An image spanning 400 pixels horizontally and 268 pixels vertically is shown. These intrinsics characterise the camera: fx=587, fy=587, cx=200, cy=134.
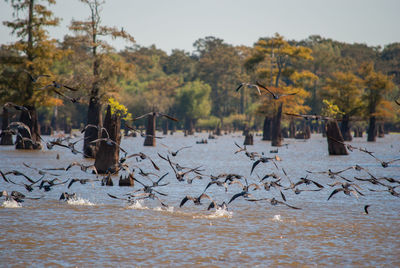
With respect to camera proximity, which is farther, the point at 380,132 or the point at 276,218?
the point at 380,132

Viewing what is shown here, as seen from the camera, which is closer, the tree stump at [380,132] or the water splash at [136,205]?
the water splash at [136,205]

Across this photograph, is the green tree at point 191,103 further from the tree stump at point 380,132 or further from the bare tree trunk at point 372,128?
the bare tree trunk at point 372,128

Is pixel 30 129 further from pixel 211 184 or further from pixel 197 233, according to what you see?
pixel 197 233

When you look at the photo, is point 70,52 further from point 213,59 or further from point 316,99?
point 213,59

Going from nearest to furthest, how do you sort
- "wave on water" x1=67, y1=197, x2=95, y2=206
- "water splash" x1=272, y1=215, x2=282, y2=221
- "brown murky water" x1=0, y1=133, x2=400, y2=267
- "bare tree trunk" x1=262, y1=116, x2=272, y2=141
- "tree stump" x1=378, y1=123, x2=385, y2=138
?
"brown murky water" x1=0, y1=133, x2=400, y2=267, "water splash" x1=272, y1=215, x2=282, y2=221, "wave on water" x1=67, y1=197, x2=95, y2=206, "bare tree trunk" x1=262, y1=116, x2=272, y2=141, "tree stump" x1=378, y1=123, x2=385, y2=138

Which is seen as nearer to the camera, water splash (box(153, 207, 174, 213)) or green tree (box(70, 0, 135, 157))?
water splash (box(153, 207, 174, 213))

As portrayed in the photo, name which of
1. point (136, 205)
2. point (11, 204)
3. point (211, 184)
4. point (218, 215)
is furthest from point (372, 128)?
point (11, 204)

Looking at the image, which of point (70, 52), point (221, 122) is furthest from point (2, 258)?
point (221, 122)

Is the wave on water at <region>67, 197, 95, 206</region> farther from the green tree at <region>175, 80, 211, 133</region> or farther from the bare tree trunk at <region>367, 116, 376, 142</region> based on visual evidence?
the green tree at <region>175, 80, 211, 133</region>

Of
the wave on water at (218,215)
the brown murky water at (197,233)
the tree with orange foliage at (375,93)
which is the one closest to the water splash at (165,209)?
the brown murky water at (197,233)

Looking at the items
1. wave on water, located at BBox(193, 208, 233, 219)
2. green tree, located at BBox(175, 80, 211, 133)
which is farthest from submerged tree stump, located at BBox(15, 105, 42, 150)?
green tree, located at BBox(175, 80, 211, 133)

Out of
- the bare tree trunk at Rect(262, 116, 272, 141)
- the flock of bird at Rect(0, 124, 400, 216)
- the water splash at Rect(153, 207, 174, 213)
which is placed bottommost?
the water splash at Rect(153, 207, 174, 213)

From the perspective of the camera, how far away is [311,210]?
21.9m

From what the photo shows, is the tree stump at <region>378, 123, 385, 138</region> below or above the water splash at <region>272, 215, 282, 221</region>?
above
